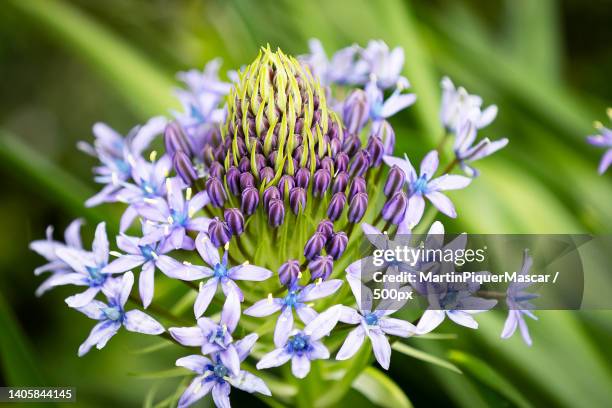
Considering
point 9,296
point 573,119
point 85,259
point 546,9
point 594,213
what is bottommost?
point 85,259

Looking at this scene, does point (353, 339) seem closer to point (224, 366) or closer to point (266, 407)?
point (224, 366)

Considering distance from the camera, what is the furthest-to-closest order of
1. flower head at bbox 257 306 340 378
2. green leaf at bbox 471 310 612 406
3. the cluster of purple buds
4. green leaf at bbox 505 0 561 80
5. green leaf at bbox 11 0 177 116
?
1. green leaf at bbox 505 0 561 80
2. green leaf at bbox 11 0 177 116
3. green leaf at bbox 471 310 612 406
4. the cluster of purple buds
5. flower head at bbox 257 306 340 378

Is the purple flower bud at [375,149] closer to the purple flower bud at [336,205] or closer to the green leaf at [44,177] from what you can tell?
the purple flower bud at [336,205]

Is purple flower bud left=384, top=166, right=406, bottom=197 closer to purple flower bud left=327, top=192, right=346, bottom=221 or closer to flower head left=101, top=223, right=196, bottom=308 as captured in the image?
purple flower bud left=327, top=192, right=346, bottom=221

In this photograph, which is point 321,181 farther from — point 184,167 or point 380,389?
point 380,389

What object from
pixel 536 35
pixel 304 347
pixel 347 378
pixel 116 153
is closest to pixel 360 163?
pixel 304 347

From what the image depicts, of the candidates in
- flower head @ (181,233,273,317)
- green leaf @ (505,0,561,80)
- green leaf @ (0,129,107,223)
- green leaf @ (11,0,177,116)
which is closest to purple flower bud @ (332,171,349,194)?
flower head @ (181,233,273,317)

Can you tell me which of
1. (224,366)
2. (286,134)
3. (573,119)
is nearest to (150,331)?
(224,366)

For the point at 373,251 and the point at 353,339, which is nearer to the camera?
the point at 353,339
